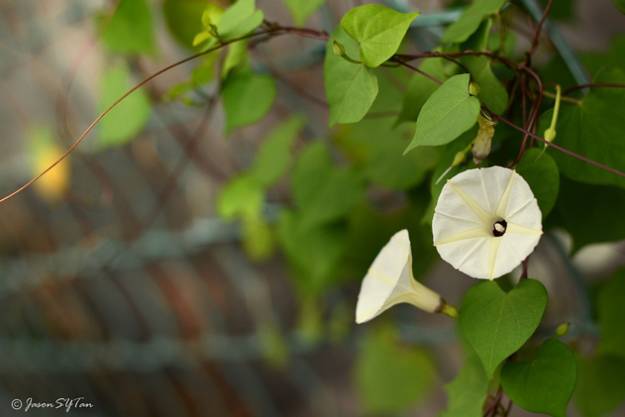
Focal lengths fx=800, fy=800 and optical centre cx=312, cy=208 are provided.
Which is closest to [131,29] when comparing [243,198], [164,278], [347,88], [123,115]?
[123,115]

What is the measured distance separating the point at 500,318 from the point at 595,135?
0.15 metres

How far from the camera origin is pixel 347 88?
0.54 metres

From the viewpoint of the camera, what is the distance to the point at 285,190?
4.87 feet

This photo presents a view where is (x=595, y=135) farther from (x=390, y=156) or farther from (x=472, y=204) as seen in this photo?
(x=390, y=156)

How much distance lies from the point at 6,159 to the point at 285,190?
894mm

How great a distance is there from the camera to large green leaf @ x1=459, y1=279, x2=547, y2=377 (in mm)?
487

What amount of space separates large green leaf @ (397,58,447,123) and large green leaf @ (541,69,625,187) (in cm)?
8

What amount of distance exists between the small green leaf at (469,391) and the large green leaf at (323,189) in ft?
0.80

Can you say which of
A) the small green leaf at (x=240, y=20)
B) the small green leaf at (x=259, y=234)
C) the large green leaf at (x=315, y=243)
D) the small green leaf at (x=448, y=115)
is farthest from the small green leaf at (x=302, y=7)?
the small green leaf at (x=259, y=234)

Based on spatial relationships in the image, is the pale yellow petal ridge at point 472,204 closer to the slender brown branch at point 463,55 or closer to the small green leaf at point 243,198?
the slender brown branch at point 463,55

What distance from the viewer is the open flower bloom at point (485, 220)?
46 cm

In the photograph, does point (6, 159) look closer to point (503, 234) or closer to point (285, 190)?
point (285, 190)

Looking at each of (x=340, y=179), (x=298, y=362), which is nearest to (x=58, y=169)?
(x=298, y=362)

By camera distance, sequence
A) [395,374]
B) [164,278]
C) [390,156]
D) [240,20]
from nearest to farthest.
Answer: [240,20]
[390,156]
[395,374]
[164,278]
